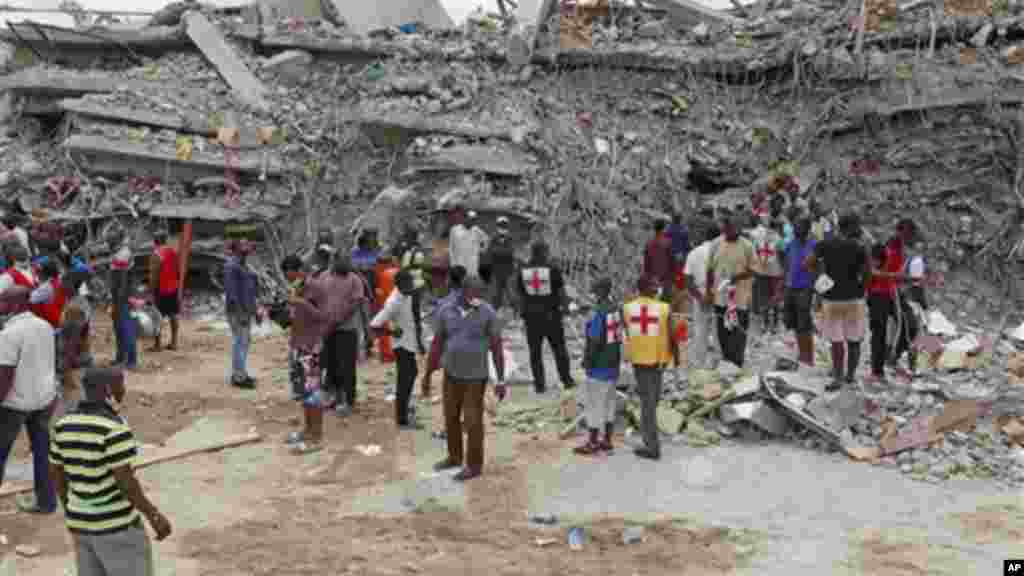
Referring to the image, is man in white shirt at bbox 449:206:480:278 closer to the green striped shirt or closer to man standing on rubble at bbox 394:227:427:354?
man standing on rubble at bbox 394:227:427:354

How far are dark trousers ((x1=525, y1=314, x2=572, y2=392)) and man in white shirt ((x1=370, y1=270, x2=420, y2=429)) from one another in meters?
1.35

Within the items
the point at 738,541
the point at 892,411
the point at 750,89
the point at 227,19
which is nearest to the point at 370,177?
the point at 227,19

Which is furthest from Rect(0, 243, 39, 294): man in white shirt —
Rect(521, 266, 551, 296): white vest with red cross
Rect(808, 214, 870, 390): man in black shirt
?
Rect(808, 214, 870, 390): man in black shirt

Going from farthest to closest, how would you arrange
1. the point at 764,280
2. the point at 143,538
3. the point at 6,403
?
the point at 764,280, the point at 6,403, the point at 143,538

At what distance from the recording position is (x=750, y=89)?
1673 centimetres

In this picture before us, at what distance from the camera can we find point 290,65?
1723 centimetres

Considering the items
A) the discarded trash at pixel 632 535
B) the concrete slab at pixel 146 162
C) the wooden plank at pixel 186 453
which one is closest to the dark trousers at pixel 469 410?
the discarded trash at pixel 632 535

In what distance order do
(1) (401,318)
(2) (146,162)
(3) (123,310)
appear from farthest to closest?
(2) (146,162) → (3) (123,310) → (1) (401,318)

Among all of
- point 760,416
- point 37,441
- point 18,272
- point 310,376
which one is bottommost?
point 760,416

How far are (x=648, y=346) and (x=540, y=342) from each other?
6.97ft

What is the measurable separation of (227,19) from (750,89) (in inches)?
335

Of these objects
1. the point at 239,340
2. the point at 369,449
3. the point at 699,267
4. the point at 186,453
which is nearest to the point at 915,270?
the point at 699,267

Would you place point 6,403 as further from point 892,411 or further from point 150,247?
point 150,247

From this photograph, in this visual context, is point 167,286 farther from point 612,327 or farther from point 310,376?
point 612,327
